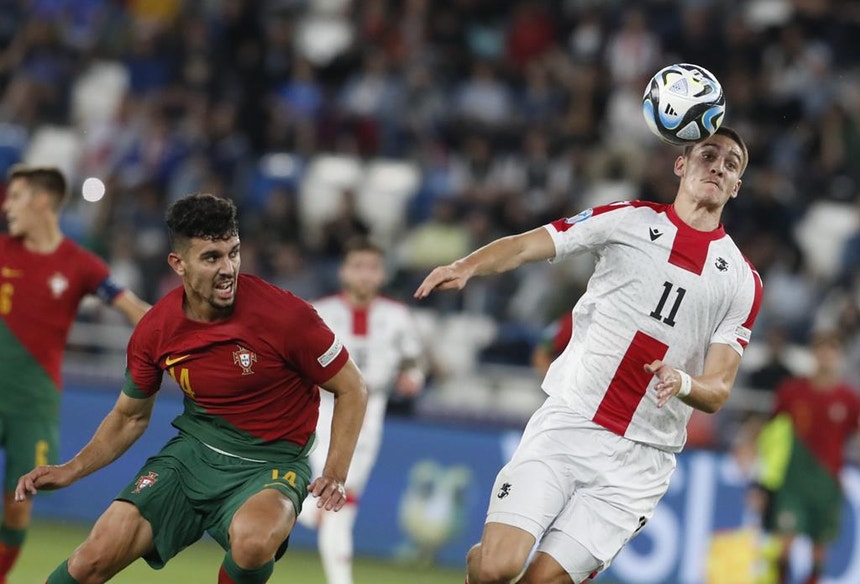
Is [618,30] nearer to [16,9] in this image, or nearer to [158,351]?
[16,9]

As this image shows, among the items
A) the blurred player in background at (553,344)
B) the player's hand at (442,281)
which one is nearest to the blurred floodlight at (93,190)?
the blurred player in background at (553,344)

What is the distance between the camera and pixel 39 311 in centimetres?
906

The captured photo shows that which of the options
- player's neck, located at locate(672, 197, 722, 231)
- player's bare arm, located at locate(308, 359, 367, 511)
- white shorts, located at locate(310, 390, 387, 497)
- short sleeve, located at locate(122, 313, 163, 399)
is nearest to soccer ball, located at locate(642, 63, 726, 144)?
player's neck, located at locate(672, 197, 722, 231)

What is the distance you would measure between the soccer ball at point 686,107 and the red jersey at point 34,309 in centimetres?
383

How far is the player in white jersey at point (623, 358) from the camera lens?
6895 mm

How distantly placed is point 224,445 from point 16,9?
1342 cm

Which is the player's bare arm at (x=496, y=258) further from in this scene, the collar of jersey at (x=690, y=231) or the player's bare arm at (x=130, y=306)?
the player's bare arm at (x=130, y=306)

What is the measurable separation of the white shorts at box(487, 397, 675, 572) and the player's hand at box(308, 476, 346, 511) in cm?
84

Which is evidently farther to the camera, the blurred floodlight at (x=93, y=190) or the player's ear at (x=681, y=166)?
the blurred floodlight at (x=93, y=190)

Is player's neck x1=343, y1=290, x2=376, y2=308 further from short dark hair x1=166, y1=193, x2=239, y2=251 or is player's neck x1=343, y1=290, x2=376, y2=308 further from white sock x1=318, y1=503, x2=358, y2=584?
short dark hair x1=166, y1=193, x2=239, y2=251

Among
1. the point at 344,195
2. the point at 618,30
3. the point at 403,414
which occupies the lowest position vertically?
the point at 403,414

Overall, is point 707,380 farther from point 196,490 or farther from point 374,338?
point 374,338

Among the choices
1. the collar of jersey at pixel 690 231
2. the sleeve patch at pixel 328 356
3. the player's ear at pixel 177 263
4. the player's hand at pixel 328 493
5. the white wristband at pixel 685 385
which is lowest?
the player's hand at pixel 328 493

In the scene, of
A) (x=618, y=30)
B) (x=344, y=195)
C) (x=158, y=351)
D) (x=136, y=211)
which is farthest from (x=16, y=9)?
(x=158, y=351)
